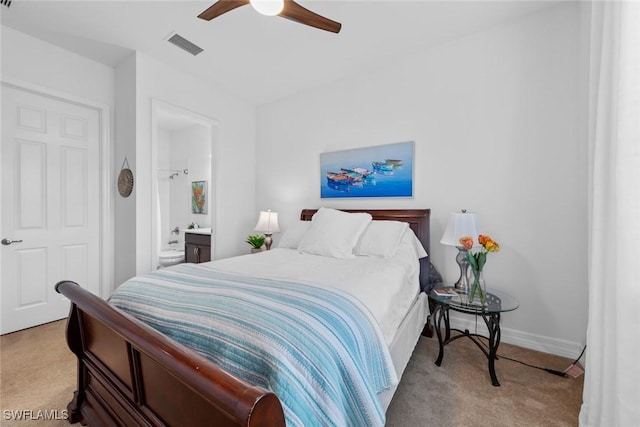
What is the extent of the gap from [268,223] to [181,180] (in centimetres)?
272

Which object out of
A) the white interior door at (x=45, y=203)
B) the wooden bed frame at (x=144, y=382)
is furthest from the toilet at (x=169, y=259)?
the wooden bed frame at (x=144, y=382)

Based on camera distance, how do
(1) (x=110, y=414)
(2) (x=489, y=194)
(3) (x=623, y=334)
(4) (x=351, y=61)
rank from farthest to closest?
(4) (x=351, y=61)
(2) (x=489, y=194)
(1) (x=110, y=414)
(3) (x=623, y=334)

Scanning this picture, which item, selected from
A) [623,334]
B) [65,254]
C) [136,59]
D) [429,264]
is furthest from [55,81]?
[623,334]

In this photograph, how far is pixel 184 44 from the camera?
2.69 metres

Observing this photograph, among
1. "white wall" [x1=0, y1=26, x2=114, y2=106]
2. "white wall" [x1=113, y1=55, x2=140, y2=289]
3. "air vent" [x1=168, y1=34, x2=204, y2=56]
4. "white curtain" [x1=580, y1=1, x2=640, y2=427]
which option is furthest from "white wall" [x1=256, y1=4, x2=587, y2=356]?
"white wall" [x1=0, y1=26, x2=114, y2=106]

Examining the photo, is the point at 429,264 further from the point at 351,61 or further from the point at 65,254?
the point at 65,254

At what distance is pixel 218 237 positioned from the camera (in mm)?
3600

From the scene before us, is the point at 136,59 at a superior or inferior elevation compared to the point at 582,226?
superior

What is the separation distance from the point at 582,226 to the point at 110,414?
127 inches

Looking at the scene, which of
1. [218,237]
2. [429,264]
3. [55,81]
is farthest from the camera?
[218,237]

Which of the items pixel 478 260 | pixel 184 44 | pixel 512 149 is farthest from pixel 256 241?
pixel 512 149

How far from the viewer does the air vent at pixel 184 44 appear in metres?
2.59

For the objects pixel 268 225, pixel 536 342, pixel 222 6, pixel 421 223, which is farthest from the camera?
pixel 268 225

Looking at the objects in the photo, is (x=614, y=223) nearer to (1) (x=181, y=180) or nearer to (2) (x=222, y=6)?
(2) (x=222, y=6)
